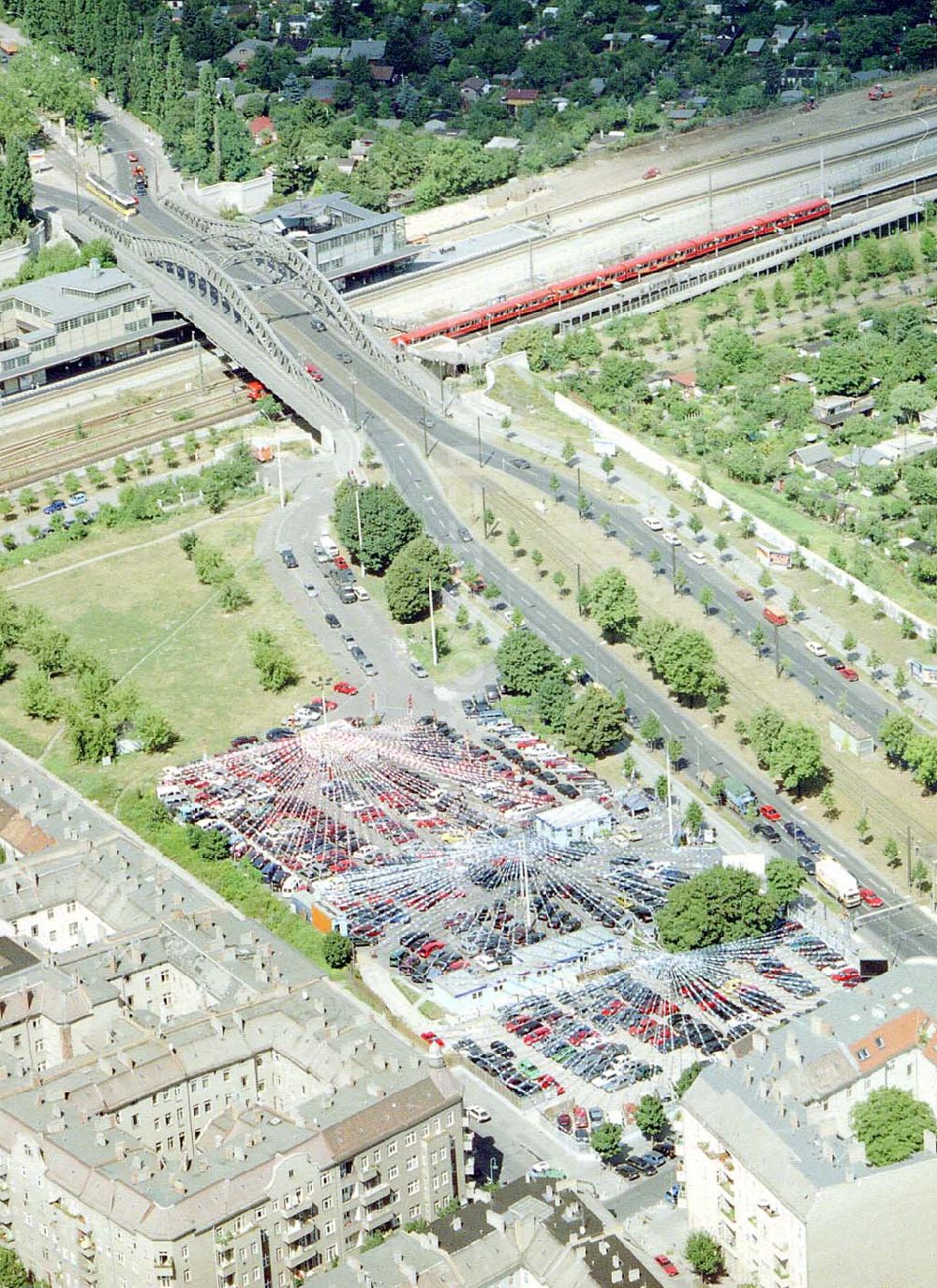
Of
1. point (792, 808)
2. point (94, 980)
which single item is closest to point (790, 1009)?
point (792, 808)

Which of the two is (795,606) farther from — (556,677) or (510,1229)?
(510,1229)

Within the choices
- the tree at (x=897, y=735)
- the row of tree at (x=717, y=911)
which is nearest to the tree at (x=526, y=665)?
the tree at (x=897, y=735)

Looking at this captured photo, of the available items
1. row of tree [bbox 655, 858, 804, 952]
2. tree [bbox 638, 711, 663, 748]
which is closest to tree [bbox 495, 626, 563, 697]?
tree [bbox 638, 711, 663, 748]

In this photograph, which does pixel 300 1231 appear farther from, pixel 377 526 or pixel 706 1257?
pixel 377 526

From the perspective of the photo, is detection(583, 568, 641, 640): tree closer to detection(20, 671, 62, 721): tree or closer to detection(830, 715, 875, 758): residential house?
detection(830, 715, 875, 758): residential house

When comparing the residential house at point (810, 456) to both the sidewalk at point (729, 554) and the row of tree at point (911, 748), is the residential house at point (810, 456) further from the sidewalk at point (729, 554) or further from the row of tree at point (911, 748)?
the row of tree at point (911, 748)
